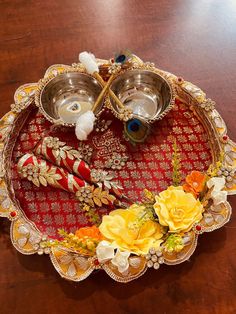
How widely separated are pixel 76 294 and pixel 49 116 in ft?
1.46

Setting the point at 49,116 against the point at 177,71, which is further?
the point at 177,71

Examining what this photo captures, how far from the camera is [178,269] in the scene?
80 cm

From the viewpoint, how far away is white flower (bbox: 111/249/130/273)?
722mm

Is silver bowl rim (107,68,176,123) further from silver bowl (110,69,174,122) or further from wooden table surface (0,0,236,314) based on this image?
wooden table surface (0,0,236,314)

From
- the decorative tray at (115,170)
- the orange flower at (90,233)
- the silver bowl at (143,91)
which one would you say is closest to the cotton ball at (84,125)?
the decorative tray at (115,170)

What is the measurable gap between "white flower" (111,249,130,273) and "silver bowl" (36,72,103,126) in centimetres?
40

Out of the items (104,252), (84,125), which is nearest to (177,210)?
(104,252)

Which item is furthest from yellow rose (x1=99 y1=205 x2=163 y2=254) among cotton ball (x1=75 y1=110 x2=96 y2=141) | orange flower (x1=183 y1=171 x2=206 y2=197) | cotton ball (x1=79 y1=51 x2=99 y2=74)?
cotton ball (x1=79 y1=51 x2=99 y2=74)

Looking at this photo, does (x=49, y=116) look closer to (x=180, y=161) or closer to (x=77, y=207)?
(x=77, y=207)

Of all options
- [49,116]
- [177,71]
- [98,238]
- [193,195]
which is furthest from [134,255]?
[177,71]

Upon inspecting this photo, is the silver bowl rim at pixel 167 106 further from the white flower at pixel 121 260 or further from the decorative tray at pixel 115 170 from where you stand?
the white flower at pixel 121 260

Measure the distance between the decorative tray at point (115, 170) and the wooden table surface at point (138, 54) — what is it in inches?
2.0

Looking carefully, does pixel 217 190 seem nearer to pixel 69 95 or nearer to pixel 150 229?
pixel 150 229

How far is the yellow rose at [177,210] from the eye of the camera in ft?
2.52
